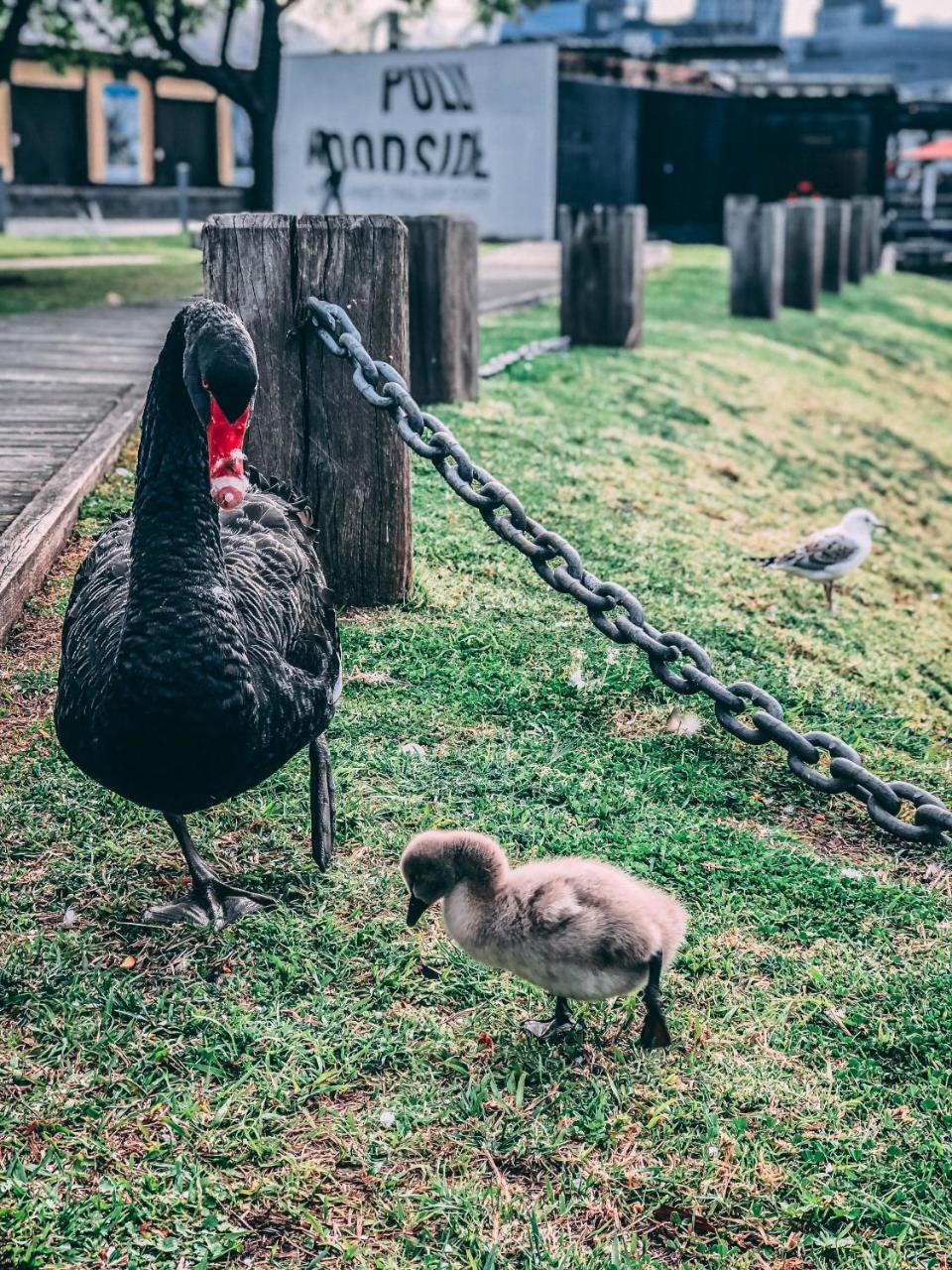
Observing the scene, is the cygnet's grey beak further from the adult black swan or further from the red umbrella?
the red umbrella

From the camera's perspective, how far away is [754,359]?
1203 centimetres

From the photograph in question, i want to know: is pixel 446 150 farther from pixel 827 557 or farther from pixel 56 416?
pixel 827 557

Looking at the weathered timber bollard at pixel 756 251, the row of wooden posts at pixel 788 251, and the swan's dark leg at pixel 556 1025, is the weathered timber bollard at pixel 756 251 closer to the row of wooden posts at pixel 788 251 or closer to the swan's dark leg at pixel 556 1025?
the row of wooden posts at pixel 788 251

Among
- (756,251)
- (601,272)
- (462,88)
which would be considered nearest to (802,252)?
(756,251)

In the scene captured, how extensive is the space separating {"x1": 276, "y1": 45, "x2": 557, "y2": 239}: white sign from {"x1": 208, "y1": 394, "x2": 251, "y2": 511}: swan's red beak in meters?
6.71

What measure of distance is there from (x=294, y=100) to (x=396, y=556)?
7.40 m

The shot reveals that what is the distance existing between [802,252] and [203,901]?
47.5 feet

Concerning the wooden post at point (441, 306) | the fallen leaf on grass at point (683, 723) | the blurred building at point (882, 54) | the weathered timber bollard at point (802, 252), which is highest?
the blurred building at point (882, 54)

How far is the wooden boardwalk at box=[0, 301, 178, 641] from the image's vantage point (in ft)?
16.5

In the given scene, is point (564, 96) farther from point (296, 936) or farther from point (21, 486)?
point (296, 936)

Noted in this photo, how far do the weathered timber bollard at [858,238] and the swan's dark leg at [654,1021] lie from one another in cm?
→ 1899

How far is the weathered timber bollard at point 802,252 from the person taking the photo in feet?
52.7

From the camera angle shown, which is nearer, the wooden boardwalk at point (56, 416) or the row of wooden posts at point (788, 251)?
the wooden boardwalk at point (56, 416)

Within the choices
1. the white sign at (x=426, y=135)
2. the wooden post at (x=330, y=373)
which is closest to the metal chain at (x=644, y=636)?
the wooden post at (x=330, y=373)
